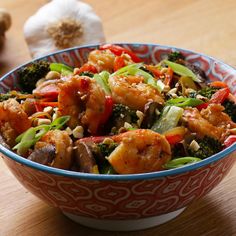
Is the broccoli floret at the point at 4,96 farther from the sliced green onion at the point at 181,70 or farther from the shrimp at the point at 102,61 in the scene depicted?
the sliced green onion at the point at 181,70

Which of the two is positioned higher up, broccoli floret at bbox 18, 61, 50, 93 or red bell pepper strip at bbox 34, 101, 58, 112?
broccoli floret at bbox 18, 61, 50, 93

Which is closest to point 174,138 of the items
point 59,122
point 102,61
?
→ point 59,122

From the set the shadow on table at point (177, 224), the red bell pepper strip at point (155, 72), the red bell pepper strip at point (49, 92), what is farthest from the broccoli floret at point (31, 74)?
the shadow on table at point (177, 224)

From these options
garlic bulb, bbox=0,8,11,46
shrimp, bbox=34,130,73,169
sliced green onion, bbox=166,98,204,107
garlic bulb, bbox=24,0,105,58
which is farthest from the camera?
garlic bulb, bbox=0,8,11,46

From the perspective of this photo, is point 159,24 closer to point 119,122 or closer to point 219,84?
point 219,84

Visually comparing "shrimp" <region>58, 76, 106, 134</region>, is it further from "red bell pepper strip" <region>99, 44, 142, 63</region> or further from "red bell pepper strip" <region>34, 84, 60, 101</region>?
"red bell pepper strip" <region>99, 44, 142, 63</region>

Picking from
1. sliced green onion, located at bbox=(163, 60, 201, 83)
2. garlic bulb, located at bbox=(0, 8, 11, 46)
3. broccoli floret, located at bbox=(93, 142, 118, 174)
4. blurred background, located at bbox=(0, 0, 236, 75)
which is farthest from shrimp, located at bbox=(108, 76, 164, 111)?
garlic bulb, located at bbox=(0, 8, 11, 46)
